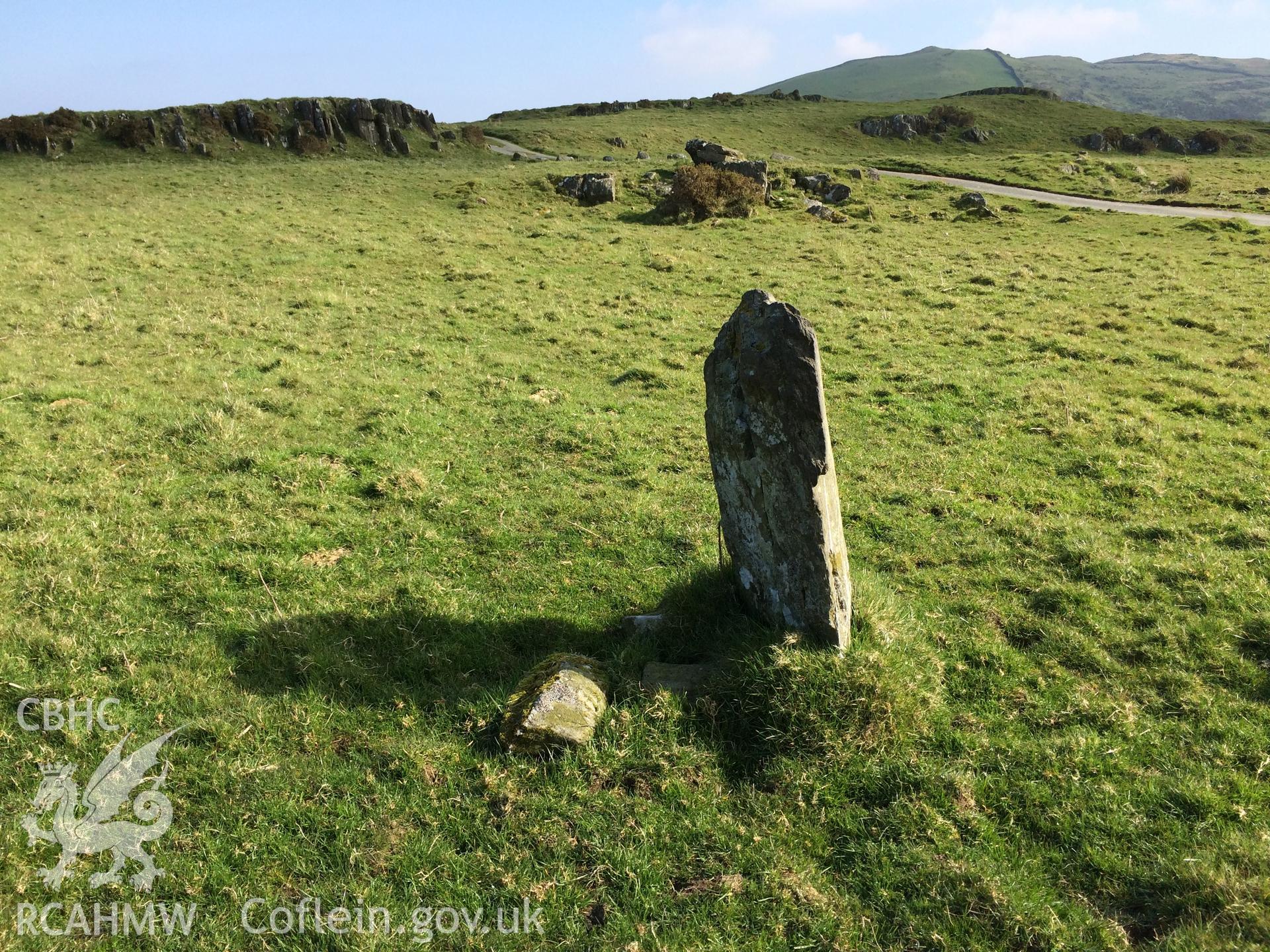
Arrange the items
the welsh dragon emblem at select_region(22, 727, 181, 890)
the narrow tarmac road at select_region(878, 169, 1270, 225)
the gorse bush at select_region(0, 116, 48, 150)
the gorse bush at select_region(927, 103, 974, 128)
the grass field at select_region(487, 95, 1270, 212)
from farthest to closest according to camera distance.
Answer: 1. the gorse bush at select_region(927, 103, 974, 128)
2. the grass field at select_region(487, 95, 1270, 212)
3. the gorse bush at select_region(0, 116, 48, 150)
4. the narrow tarmac road at select_region(878, 169, 1270, 225)
5. the welsh dragon emblem at select_region(22, 727, 181, 890)

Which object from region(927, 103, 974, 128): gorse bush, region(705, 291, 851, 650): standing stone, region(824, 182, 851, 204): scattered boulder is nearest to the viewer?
region(705, 291, 851, 650): standing stone

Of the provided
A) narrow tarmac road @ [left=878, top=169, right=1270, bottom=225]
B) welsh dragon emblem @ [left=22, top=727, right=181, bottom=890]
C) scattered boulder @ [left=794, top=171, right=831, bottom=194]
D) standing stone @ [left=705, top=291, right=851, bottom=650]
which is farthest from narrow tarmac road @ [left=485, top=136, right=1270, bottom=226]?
welsh dragon emblem @ [left=22, top=727, right=181, bottom=890]

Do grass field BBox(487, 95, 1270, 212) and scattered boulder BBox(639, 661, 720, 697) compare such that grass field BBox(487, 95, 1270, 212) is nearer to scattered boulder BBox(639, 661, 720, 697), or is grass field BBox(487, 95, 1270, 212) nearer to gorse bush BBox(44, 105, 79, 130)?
gorse bush BBox(44, 105, 79, 130)

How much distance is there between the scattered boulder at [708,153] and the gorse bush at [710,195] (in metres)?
6.02

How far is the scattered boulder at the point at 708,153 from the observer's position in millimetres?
44000

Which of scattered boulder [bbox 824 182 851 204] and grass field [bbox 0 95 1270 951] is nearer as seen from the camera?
grass field [bbox 0 95 1270 951]

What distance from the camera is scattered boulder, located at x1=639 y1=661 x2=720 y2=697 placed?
21.5 feet

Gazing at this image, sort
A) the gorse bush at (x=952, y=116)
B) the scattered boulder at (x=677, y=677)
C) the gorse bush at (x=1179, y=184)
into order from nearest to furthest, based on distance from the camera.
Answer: the scattered boulder at (x=677, y=677), the gorse bush at (x=1179, y=184), the gorse bush at (x=952, y=116)

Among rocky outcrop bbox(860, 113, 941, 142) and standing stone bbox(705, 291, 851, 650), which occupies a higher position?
rocky outcrop bbox(860, 113, 941, 142)

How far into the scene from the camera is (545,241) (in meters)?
31.5

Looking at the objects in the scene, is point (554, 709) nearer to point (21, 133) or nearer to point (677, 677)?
point (677, 677)

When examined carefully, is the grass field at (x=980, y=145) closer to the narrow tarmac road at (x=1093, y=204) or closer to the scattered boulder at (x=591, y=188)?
the narrow tarmac road at (x=1093, y=204)

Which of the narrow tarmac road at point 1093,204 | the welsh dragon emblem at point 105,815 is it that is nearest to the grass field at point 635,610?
the welsh dragon emblem at point 105,815

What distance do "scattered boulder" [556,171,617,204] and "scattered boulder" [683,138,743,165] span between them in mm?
6263
